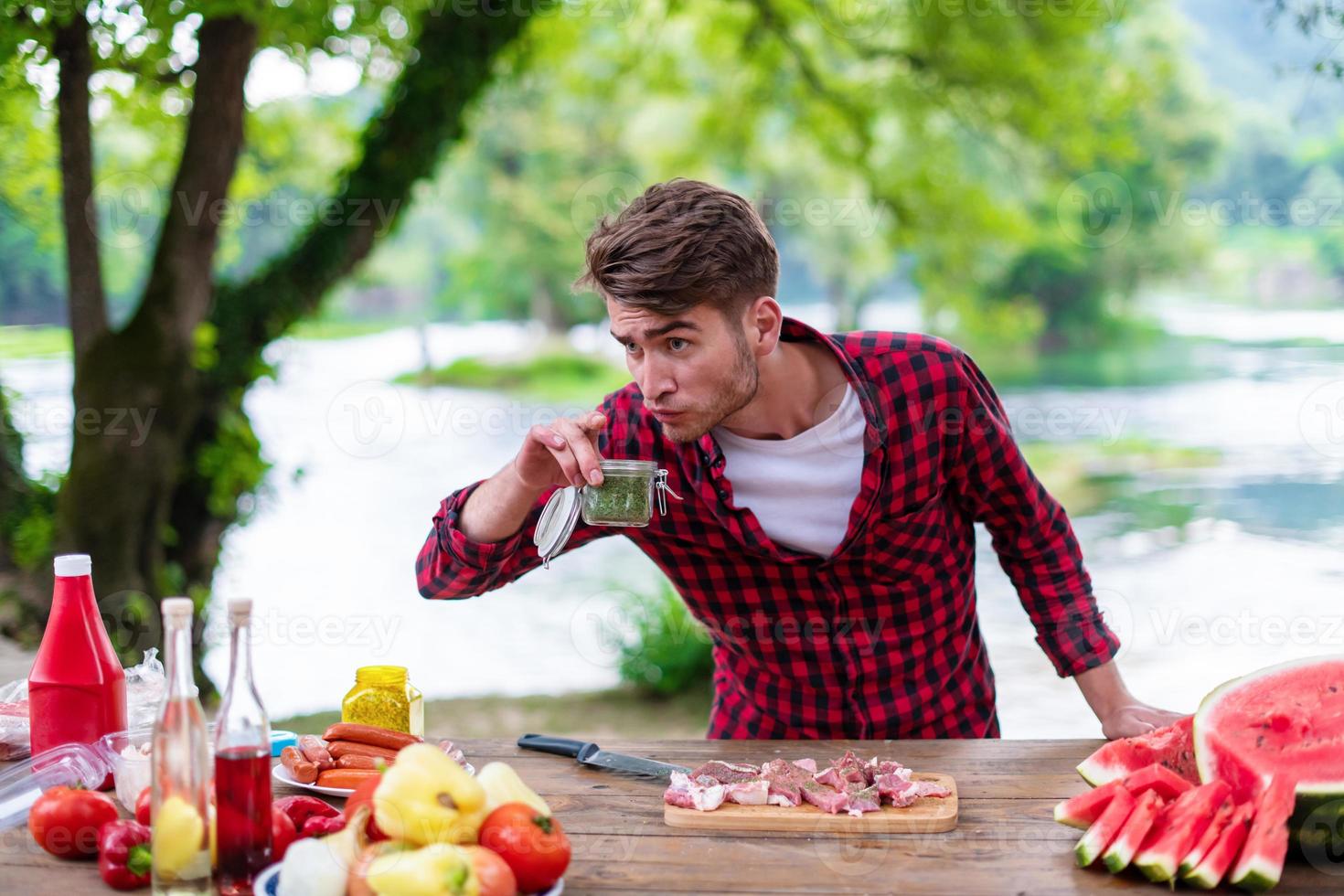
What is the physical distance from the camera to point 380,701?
7.68ft

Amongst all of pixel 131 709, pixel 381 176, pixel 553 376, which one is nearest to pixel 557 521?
pixel 131 709

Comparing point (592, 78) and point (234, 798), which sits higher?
point (592, 78)

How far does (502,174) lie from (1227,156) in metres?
8.57

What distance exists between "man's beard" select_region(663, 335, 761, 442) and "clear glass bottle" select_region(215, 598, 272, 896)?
1.00 meters

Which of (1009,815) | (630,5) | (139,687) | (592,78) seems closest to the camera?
(1009,815)

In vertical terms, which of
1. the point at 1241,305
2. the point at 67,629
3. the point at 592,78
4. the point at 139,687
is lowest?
the point at 139,687

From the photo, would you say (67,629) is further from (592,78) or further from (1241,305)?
(1241,305)

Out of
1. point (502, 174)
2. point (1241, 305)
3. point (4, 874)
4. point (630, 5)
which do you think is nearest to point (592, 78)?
point (630, 5)

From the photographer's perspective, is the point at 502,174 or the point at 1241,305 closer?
the point at 1241,305

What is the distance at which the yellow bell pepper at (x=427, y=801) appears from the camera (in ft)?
5.46

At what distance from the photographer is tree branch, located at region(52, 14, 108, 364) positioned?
490 centimetres

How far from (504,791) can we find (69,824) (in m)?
0.73

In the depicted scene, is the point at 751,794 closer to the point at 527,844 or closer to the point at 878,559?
the point at 527,844

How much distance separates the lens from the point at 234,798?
1744 millimetres
